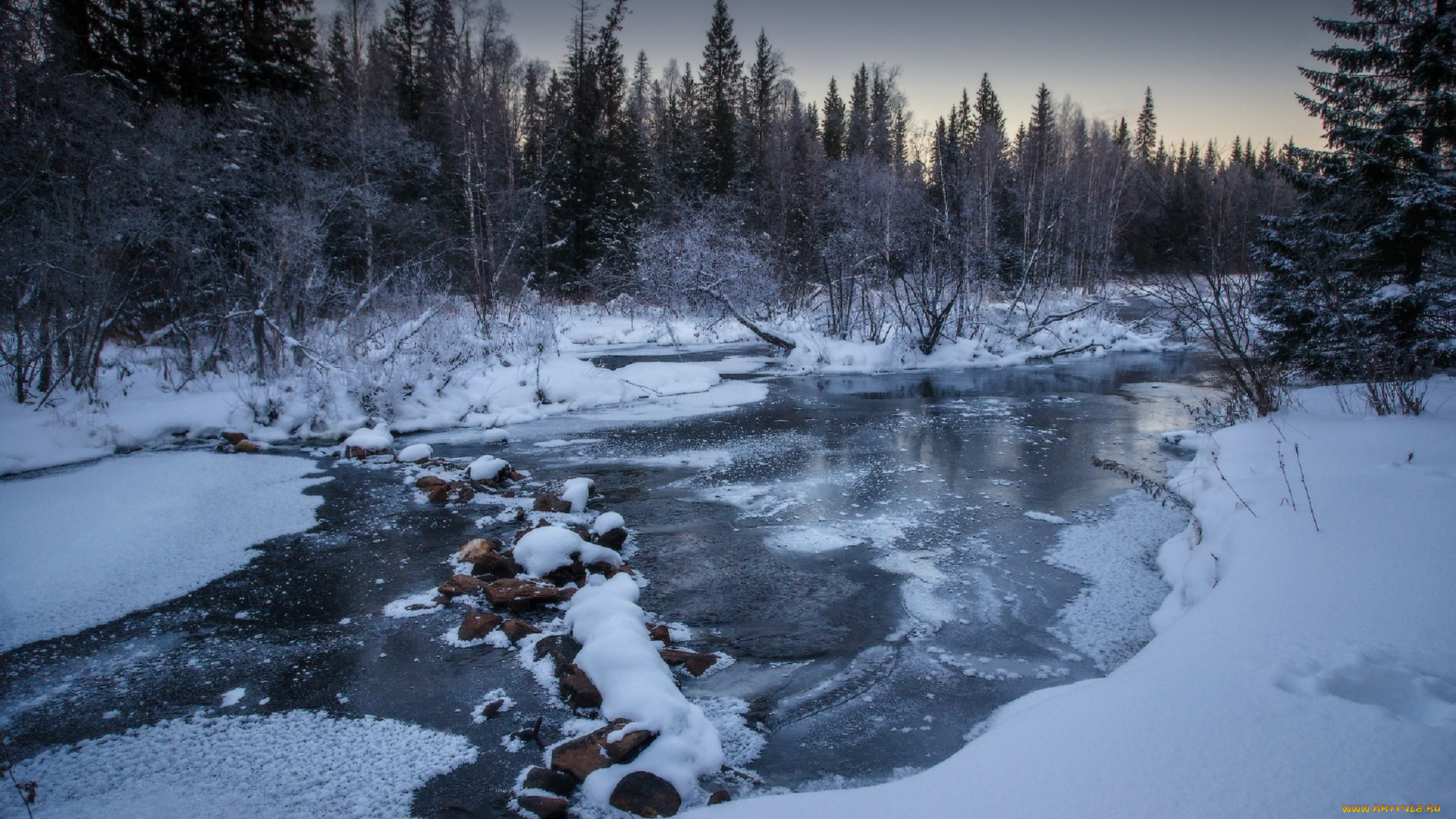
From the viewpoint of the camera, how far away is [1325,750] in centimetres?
210

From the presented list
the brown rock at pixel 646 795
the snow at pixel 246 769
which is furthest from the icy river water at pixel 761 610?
the brown rock at pixel 646 795

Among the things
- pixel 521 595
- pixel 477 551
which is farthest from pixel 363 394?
pixel 521 595

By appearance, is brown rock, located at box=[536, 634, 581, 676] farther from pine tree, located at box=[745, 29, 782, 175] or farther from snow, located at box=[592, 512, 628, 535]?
pine tree, located at box=[745, 29, 782, 175]

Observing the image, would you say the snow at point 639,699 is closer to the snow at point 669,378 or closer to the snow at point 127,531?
the snow at point 127,531

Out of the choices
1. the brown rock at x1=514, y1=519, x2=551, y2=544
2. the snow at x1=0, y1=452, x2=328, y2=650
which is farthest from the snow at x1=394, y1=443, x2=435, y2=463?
the brown rock at x1=514, y1=519, x2=551, y2=544

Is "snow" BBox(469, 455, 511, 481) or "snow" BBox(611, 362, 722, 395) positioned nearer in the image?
"snow" BBox(469, 455, 511, 481)

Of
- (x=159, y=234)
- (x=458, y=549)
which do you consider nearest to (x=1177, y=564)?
(x=458, y=549)

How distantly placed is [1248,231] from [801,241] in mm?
23546

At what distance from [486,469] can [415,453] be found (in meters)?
1.94

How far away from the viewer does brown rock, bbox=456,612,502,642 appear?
4.29 m

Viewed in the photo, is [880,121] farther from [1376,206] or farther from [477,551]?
[477,551]

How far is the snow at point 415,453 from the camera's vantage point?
926 centimetres

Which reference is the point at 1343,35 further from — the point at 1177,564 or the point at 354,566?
the point at 354,566

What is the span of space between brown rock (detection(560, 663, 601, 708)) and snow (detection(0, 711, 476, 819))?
53 cm
